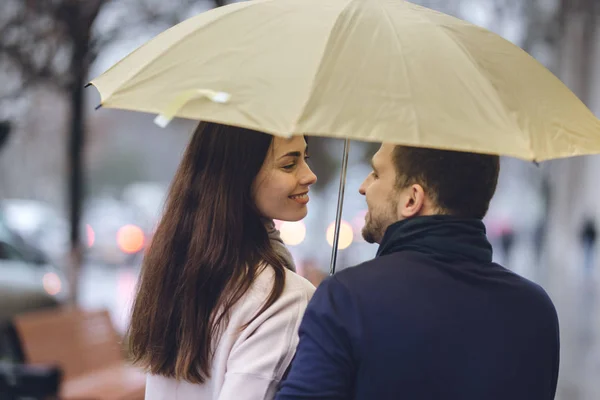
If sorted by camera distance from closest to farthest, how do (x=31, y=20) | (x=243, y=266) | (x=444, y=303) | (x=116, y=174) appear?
1. (x=444, y=303)
2. (x=243, y=266)
3. (x=31, y=20)
4. (x=116, y=174)

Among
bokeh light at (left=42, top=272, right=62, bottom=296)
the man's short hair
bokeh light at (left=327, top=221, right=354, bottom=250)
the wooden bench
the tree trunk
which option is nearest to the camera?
the man's short hair

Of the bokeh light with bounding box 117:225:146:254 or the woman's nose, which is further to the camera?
the bokeh light with bounding box 117:225:146:254

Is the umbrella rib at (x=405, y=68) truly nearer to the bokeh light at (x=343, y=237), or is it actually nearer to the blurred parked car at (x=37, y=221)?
the blurred parked car at (x=37, y=221)

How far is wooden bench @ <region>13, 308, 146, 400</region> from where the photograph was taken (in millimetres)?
5535

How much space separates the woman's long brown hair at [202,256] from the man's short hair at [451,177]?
18.8 inches

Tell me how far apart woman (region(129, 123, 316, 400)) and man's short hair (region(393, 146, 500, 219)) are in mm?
441

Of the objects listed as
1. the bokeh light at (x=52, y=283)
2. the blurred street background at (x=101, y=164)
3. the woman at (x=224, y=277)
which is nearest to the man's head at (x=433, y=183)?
the woman at (x=224, y=277)

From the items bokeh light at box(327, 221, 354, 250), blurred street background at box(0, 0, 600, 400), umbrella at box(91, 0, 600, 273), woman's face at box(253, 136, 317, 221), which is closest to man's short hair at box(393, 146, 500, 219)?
umbrella at box(91, 0, 600, 273)

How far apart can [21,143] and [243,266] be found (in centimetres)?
559

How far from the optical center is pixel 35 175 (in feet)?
26.1

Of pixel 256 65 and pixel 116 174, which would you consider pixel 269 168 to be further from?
pixel 116 174

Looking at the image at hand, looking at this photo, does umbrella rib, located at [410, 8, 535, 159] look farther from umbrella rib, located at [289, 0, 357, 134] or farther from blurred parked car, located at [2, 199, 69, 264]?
blurred parked car, located at [2, 199, 69, 264]

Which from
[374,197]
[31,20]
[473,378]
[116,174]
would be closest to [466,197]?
[374,197]

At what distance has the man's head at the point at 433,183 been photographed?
220cm
